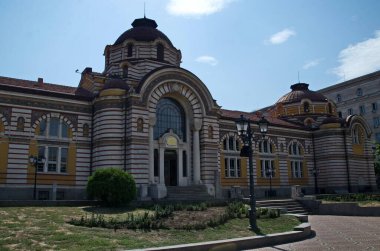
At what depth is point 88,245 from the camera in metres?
12.8

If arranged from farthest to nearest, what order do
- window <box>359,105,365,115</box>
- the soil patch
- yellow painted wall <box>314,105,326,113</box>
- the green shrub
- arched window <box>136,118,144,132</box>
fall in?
window <box>359,105,365,115</box> → yellow painted wall <box>314,105,326,113</box> → arched window <box>136,118,144,132</box> → the green shrub → the soil patch

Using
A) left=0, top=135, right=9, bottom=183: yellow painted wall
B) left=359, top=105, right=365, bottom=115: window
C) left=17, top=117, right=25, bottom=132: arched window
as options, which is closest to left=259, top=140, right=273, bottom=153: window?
left=17, top=117, right=25, bottom=132: arched window

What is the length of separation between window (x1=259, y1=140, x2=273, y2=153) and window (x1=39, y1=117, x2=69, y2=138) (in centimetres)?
2173

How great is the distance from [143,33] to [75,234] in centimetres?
2892

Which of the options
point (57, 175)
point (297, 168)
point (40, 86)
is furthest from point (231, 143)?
point (40, 86)

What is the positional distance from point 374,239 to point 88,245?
11.8 m

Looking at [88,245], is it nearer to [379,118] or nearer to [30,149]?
[30,149]

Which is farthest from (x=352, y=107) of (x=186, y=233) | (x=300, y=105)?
(x=186, y=233)

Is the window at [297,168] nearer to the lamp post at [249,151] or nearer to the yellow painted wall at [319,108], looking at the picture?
the yellow painted wall at [319,108]

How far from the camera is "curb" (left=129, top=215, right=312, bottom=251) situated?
1313 cm

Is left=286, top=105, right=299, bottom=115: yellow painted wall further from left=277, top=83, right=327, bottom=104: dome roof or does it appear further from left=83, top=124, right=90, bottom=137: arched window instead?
left=83, top=124, right=90, bottom=137: arched window

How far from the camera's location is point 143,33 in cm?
3988

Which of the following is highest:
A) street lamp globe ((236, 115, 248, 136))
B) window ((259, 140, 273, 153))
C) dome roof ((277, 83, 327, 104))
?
dome roof ((277, 83, 327, 104))

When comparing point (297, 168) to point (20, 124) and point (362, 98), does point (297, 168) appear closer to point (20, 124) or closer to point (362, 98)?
point (20, 124)
